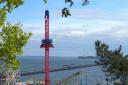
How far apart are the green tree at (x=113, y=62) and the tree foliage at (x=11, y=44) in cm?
3130

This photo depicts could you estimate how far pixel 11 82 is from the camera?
23.3 meters

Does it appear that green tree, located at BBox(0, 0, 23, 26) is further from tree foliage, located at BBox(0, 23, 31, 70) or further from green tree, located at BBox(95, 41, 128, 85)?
green tree, located at BBox(95, 41, 128, 85)

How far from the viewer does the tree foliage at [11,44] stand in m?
15.4

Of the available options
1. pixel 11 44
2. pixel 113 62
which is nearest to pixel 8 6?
pixel 11 44

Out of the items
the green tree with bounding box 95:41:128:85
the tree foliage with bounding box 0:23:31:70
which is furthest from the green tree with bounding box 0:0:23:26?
the green tree with bounding box 95:41:128:85

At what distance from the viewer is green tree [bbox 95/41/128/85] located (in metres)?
48.0

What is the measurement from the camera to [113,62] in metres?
48.1

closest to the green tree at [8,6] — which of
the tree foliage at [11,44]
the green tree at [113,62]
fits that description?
the tree foliage at [11,44]

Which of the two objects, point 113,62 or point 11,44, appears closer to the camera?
point 11,44

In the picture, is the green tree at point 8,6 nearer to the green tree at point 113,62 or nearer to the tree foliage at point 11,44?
the tree foliage at point 11,44

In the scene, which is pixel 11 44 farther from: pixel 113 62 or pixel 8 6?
pixel 113 62

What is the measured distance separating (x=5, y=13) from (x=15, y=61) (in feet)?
6.90

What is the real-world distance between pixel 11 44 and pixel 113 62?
33.1 meters

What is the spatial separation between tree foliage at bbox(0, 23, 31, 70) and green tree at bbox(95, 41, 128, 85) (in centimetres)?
3130
